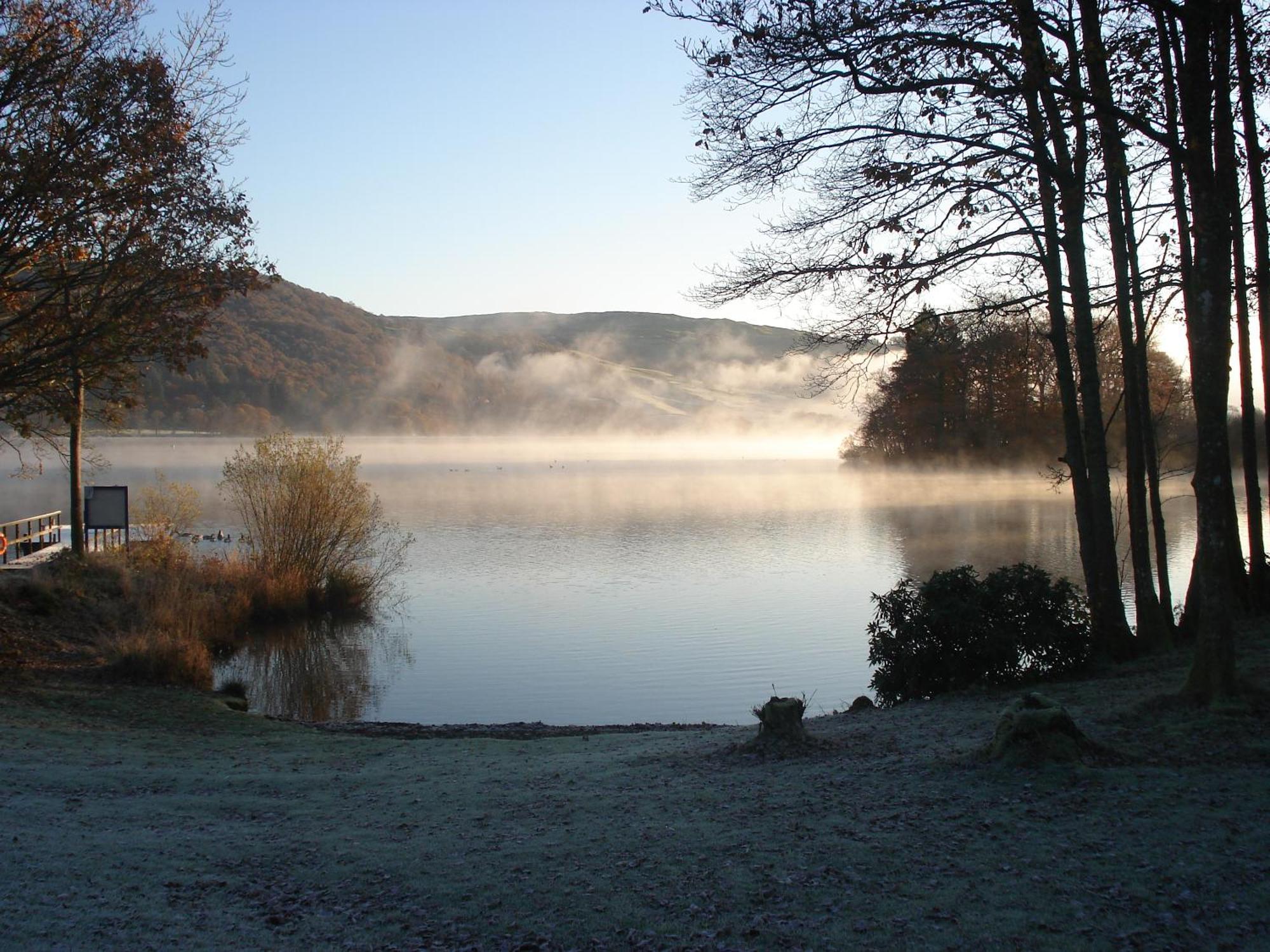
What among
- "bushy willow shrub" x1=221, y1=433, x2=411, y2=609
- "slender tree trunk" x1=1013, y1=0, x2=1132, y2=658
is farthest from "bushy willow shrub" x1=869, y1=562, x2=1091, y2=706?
"bushy willow shrub" x1=221, y1=433, x2=411, y2=609

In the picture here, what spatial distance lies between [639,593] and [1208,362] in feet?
62.0

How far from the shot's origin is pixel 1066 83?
9570 millimetres

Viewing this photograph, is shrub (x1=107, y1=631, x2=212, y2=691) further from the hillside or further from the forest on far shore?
the hillside

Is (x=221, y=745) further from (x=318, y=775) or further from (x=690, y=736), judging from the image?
(x=690, y=736)

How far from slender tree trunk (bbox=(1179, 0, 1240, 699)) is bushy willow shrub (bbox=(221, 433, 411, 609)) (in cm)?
1899

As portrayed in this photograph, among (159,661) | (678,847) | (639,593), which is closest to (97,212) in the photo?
(159,661)

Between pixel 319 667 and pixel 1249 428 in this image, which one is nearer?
pixel 1249 428

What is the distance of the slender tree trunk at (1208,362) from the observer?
749 cm

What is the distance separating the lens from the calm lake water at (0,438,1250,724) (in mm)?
16266

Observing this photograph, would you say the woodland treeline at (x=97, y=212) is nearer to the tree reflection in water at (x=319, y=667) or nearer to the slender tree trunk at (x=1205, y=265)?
the tree reflection in water at (x=319, y=667)

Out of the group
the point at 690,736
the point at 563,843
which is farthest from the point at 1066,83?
the point at 563,843

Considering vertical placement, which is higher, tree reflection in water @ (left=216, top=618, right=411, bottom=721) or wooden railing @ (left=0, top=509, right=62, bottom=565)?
wooden railing @ (left=0, top=509, right=62, bottom=565)

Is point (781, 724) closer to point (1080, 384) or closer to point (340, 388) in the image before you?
point (1080, 384)

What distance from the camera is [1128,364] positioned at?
12.5 m
